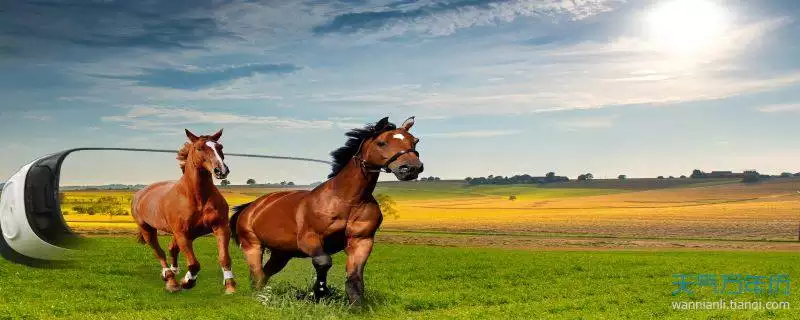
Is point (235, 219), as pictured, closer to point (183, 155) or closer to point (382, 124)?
point (183, 155)

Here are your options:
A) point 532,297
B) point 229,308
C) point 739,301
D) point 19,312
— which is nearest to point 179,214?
point 229,308

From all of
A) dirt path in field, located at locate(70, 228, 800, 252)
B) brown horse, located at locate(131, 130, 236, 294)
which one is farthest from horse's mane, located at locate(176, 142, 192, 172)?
dirt path in field, located at locate(70, 228, 800, 252)

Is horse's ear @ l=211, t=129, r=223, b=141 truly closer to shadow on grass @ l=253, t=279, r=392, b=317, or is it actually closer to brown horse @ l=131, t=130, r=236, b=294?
brown horse @ l=131, t=130, r=236, b=294

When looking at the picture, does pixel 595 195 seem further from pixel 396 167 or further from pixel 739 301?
pixel 396 167

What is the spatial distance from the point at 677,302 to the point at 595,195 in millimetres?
84843

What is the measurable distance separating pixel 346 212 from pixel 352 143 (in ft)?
2.64

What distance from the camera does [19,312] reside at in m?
12.4

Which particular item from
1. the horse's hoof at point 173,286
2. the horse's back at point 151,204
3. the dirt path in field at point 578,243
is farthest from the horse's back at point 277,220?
the dirt path in field at point 578,243

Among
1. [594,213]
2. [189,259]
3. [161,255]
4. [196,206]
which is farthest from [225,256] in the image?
[594,213]

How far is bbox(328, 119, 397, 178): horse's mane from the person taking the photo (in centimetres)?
812

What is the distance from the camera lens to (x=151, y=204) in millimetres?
8898

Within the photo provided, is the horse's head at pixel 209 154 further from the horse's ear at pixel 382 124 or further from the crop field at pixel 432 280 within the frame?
the horse's ear at pixel 382 124

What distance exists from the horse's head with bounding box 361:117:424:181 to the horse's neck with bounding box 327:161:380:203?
180 millimetres

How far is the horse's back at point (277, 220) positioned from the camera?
832 cm
